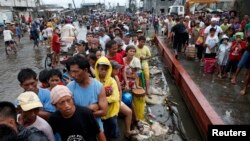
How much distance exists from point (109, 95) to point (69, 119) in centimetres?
161

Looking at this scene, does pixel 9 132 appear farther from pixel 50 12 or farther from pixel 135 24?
pixel 50 12

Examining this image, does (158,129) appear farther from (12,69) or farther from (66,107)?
(12,69)

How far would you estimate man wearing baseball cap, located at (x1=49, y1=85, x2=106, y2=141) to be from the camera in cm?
274

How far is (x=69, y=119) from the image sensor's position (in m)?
2.78

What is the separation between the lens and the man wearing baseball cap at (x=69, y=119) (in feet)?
9.00

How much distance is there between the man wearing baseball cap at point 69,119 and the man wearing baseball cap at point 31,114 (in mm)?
77

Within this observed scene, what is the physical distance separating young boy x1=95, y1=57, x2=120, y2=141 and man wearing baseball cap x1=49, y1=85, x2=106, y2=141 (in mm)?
1417

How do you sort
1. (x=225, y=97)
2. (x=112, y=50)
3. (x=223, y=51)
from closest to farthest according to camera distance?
(x=112, y=50)
(x=225, y=97)
(x=223, y=51)

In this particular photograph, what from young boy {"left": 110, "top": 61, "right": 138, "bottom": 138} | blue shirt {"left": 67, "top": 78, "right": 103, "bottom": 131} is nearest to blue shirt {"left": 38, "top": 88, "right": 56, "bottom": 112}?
blue shirt {"left": 67, "top": 78, "right": 103, "bottom": 131}

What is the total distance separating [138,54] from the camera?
24.6 ft

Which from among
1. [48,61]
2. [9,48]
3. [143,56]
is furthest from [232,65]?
[9,48]

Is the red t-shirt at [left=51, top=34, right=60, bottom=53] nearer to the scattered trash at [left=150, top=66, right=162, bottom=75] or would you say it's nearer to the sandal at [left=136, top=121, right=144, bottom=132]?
the scattered trash at [left=150, top=66, right=162, bottom=75]

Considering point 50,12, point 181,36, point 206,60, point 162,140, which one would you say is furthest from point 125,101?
point 50,12

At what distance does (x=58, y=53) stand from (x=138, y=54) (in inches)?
227
